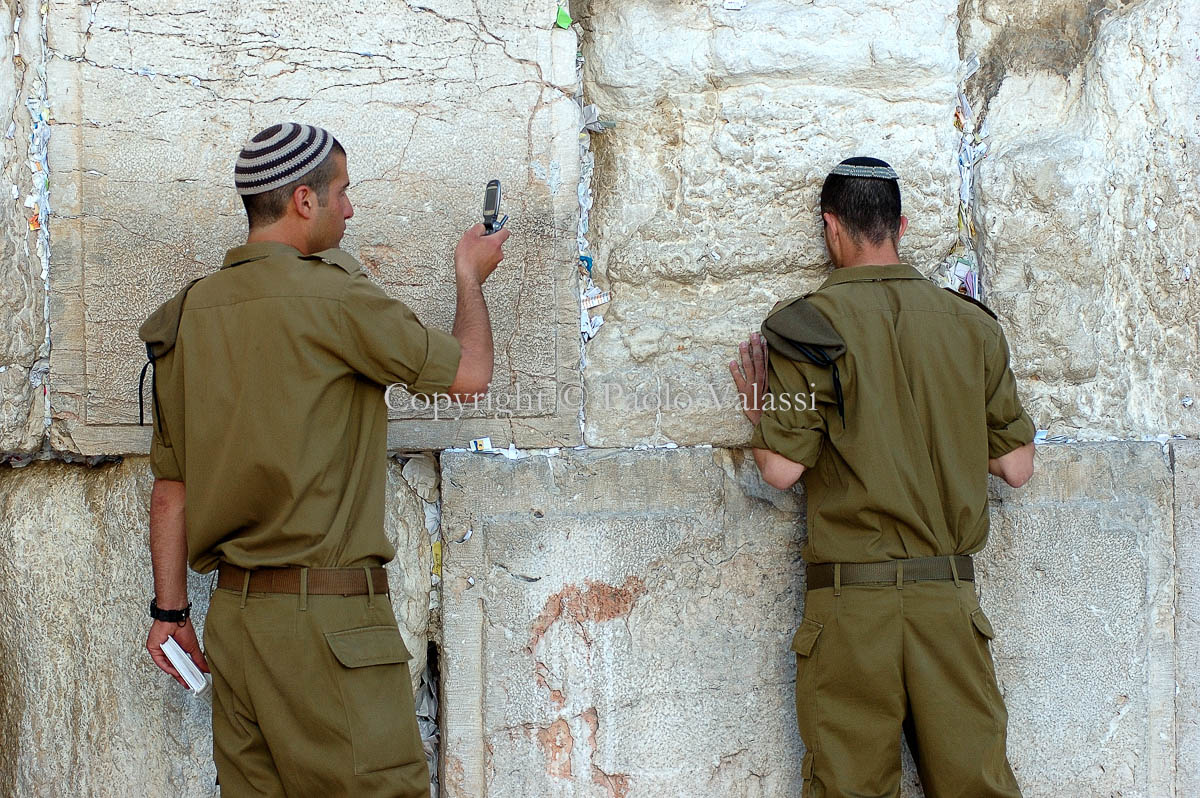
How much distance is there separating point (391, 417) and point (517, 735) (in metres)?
Result: 0.90

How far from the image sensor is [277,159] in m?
2.28

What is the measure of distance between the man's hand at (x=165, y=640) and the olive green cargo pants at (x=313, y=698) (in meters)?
0.29

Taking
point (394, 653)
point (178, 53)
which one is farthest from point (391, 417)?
point (178, 53)

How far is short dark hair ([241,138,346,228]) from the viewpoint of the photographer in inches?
90.2

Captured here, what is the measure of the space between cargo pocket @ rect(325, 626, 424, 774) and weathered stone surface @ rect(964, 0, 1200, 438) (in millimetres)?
1869

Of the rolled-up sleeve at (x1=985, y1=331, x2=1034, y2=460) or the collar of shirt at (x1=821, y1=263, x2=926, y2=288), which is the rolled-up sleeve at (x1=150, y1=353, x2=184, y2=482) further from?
the rolled-up sleeve at (x1=985, y1=331, x2=1034, y2=460)

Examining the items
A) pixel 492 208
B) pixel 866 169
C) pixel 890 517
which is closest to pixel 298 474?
pixel 492 208

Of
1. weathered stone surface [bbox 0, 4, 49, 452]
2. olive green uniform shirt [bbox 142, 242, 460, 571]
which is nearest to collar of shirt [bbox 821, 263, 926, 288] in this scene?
olive green uniform shirt [bbox 142, 242, 460, 571]

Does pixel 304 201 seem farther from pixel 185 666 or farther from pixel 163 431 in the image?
pixel 185 666

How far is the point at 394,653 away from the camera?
225 centimetres

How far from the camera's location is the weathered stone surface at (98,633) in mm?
2760

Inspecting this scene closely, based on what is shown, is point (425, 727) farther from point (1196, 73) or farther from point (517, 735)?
point (1196, 73)

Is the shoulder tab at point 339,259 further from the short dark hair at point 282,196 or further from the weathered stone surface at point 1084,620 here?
the weathered stone surface at point 1084,620

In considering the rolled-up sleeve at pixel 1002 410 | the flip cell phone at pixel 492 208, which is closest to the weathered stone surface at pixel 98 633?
the flip cell phone at pixel 492 208
